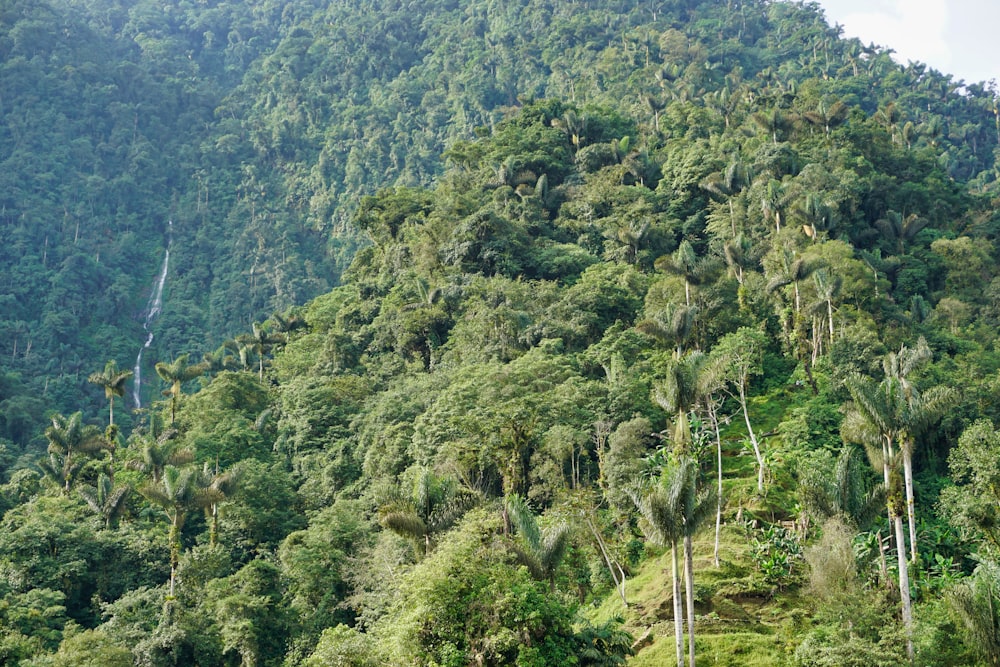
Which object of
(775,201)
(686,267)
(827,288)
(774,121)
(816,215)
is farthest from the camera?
(774,121)

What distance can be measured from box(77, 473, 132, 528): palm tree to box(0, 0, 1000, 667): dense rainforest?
0.75 feet

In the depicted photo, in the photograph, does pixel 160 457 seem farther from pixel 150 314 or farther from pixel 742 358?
pixel 150 314

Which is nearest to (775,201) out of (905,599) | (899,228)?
(899,228)

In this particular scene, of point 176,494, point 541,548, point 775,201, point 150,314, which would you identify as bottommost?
point 541,548

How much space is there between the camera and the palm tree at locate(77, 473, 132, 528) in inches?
1626

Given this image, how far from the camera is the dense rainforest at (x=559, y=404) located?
24594 millimetres

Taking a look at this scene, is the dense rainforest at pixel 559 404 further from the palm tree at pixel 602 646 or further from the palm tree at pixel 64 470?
the palm tree at pixel 64 470

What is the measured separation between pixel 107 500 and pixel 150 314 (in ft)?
211

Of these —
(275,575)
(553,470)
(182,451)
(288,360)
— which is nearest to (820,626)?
(553,470)

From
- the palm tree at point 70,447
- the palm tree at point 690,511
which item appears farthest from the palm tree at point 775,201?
the palm tree at point 70,447

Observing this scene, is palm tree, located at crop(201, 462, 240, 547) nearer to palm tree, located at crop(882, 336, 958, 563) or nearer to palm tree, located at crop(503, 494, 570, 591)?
palm tree, located at crop(503, 494, 570, 591)

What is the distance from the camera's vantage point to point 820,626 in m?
23.1

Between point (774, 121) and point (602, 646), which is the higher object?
point (774, 121)

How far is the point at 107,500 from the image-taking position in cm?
4147
